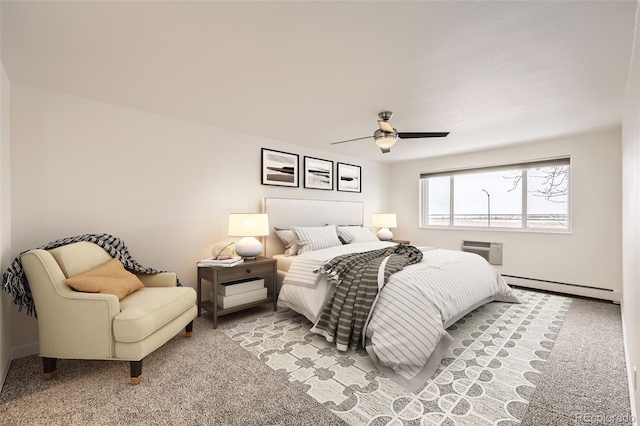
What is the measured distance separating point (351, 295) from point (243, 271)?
4.26 ft

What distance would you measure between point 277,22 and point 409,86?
1295mm

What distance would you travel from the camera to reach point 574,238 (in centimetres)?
412

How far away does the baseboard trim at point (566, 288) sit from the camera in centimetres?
383

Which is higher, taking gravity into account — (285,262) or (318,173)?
(318,173)

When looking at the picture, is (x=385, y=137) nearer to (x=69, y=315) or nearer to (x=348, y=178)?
(x=348, y=178)

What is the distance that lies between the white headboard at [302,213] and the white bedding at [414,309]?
117 cm

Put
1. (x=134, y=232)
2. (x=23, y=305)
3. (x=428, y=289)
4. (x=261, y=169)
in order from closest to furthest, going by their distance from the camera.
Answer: (x=23, y=305) → (x=428, y=289) → (x=134, y=232) → (x=261, y=169)

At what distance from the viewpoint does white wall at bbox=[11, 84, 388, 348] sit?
8.16 ft

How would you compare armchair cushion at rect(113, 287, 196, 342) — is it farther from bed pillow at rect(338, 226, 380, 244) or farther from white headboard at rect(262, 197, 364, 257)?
bed pillow at rect(338, 226, 380, 244)

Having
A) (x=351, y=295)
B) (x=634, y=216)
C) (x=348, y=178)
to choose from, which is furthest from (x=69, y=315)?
(x=348, y=178)

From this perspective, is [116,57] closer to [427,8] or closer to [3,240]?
[3,240]

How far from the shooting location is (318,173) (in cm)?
486

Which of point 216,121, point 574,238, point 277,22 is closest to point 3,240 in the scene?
point 216,121

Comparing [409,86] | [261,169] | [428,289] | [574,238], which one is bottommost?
[428,289]
